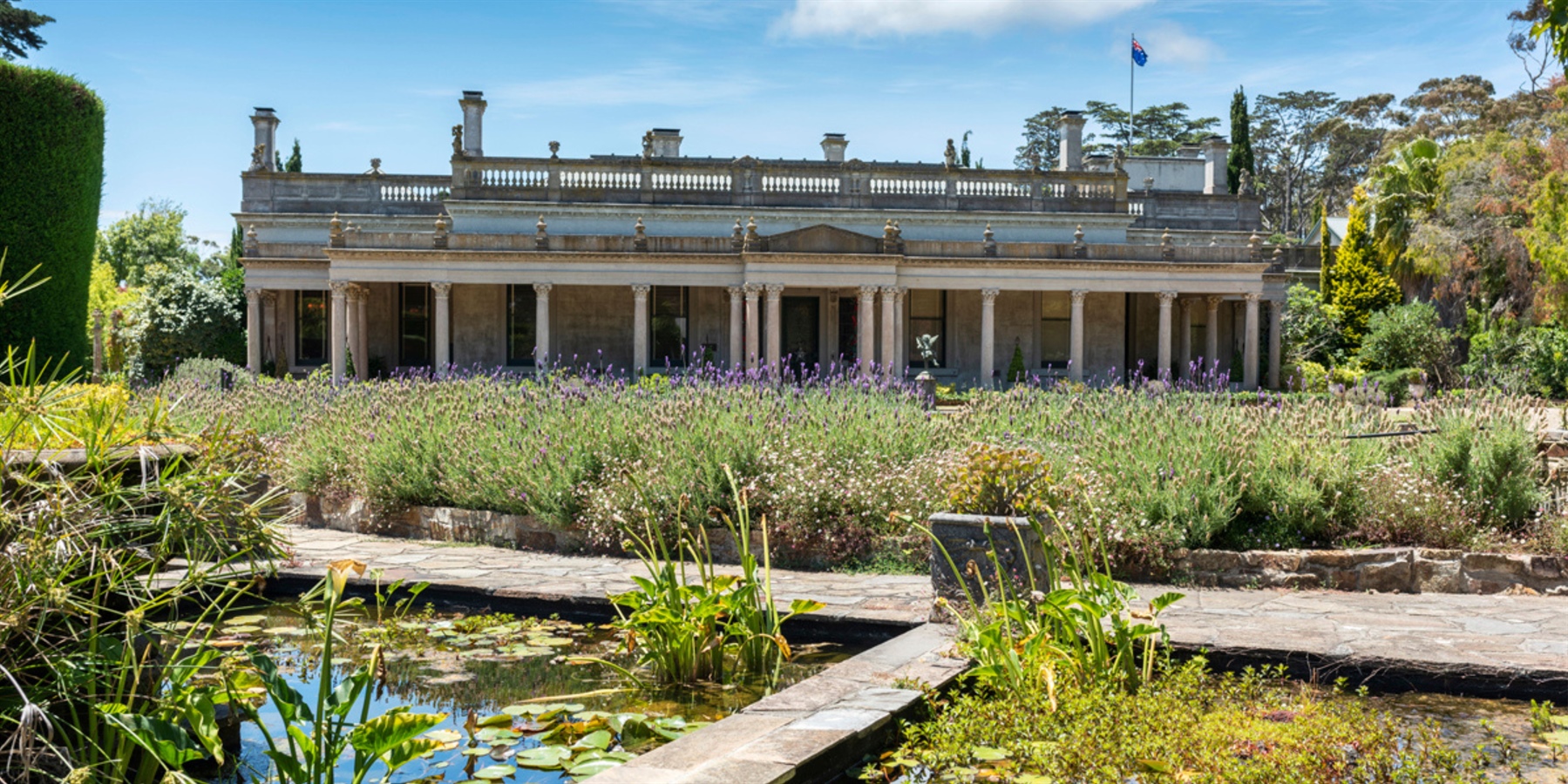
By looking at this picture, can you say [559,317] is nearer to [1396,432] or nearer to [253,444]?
[1396,432]

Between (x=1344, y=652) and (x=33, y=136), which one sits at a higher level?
(x=33, y=136)

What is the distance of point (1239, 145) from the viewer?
160 feet

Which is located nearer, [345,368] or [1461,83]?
[345,368]

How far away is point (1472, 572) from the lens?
8.35 meters

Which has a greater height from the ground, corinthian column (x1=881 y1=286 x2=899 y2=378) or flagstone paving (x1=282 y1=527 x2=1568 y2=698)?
corinthian column (x1=881 y1=286 x2=899 y2=378)

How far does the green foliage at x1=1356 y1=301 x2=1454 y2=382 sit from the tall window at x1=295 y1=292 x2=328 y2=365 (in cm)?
2831

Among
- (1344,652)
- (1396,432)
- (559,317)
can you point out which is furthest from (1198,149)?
(1344,652)

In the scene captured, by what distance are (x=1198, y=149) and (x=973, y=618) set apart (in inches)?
1739

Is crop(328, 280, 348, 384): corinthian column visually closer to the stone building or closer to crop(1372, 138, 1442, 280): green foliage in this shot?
the stone building

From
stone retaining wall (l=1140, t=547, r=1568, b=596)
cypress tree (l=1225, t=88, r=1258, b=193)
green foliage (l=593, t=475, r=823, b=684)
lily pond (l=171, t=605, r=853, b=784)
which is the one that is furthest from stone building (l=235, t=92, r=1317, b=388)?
green foliage (l=593, t=475, r=823, b=684)

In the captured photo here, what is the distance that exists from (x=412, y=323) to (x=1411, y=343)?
2641 cm

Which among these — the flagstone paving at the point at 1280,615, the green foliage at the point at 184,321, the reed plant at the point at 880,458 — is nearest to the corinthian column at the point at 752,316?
the green foliage at the point at 184,321

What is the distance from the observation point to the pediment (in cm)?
2850

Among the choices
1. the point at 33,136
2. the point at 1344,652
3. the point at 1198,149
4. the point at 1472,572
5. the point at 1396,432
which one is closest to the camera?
the point at 1344,652
